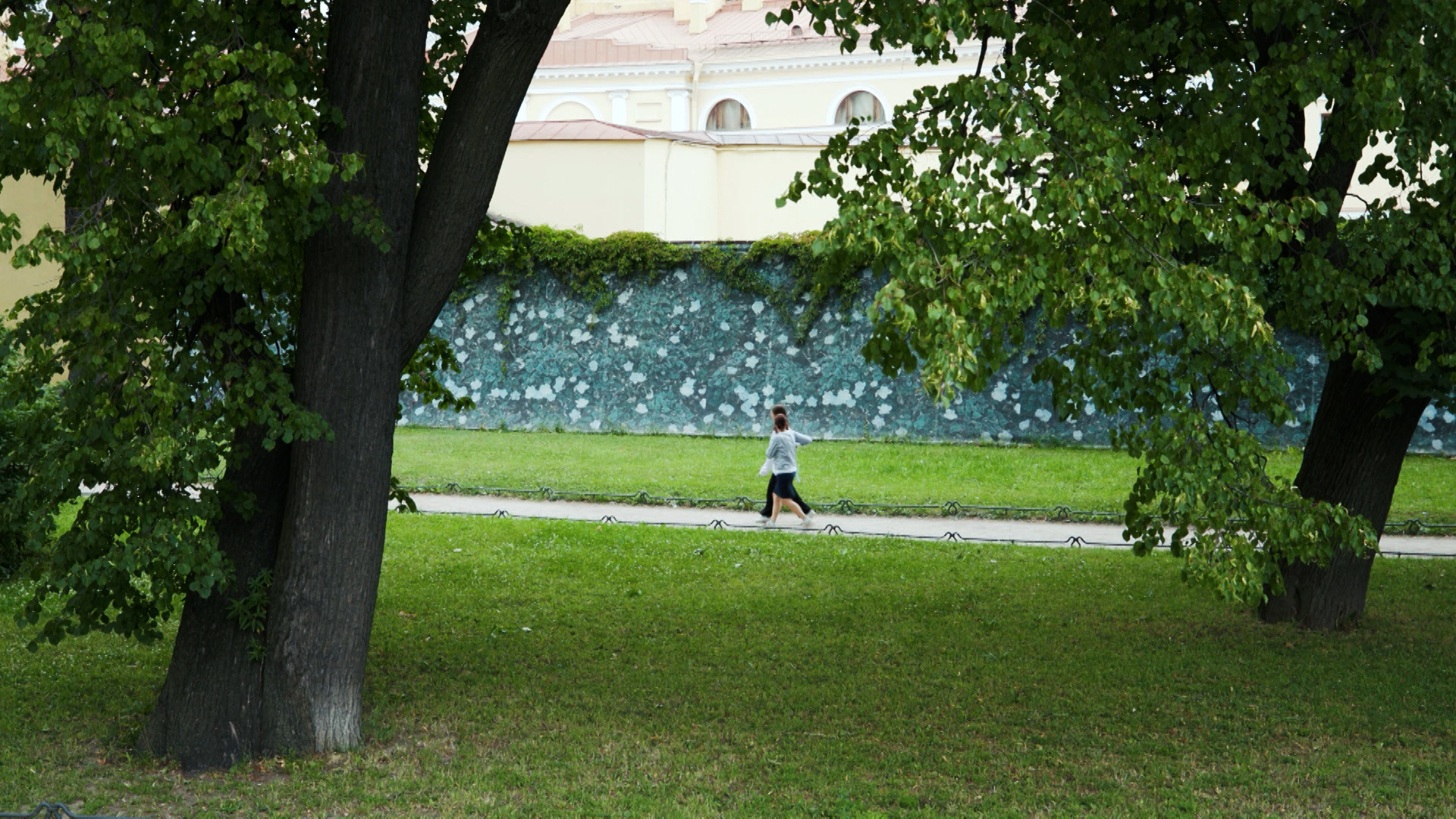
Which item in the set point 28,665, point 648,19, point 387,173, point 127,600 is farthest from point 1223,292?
point 648,19

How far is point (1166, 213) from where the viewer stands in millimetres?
5184

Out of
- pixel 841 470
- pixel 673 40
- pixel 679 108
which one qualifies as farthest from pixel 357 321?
pixel 673 40

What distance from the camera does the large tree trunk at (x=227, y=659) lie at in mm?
6238

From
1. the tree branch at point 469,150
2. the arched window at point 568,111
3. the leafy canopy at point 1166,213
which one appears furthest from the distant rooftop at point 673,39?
the tree branch at point 469,150

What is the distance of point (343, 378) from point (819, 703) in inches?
125

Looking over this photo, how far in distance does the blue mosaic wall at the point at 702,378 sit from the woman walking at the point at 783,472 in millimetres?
5612

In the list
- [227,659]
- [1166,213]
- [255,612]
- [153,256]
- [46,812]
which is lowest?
[46,812]

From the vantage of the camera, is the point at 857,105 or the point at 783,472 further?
the point at 857,105

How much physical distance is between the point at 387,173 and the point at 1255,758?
17.0 ft

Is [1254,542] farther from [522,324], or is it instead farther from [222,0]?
[522,324]

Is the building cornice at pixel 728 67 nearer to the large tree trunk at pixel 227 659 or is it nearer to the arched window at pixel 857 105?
the arched window at pixel 857 105

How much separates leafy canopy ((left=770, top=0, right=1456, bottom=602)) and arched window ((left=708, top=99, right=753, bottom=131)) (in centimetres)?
2983

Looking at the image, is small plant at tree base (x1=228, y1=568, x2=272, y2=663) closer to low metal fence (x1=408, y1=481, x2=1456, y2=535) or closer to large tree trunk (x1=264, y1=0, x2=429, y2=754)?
large tree trunk (x1=264, y1=0, x2=429, y2=754)

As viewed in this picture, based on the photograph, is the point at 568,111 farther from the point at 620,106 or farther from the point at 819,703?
the point at 819,703
